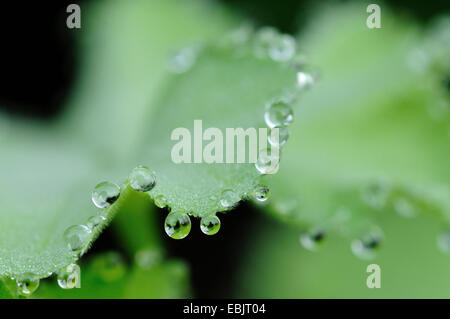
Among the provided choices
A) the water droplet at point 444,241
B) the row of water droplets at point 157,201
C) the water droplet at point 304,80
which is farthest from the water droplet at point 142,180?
the water droplet at point 444,241

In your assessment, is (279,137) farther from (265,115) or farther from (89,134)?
(89,134)

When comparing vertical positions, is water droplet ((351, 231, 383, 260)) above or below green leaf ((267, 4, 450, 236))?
below

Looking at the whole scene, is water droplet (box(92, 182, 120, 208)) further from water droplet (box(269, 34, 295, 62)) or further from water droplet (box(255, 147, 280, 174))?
water droplet (box(269, 34, 295, 62))

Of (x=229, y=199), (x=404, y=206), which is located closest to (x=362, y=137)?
(x=404, y=206)

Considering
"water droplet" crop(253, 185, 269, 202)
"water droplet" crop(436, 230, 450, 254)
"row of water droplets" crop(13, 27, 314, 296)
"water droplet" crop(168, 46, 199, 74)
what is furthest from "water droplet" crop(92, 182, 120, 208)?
"water droplet" crop(436, 230, 450, 254)

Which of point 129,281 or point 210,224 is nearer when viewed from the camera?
point 210,224

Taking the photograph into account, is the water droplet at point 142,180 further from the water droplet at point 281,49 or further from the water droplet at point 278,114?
the water droplet at point 281,49

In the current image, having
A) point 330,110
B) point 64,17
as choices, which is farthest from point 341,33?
point 64,17
